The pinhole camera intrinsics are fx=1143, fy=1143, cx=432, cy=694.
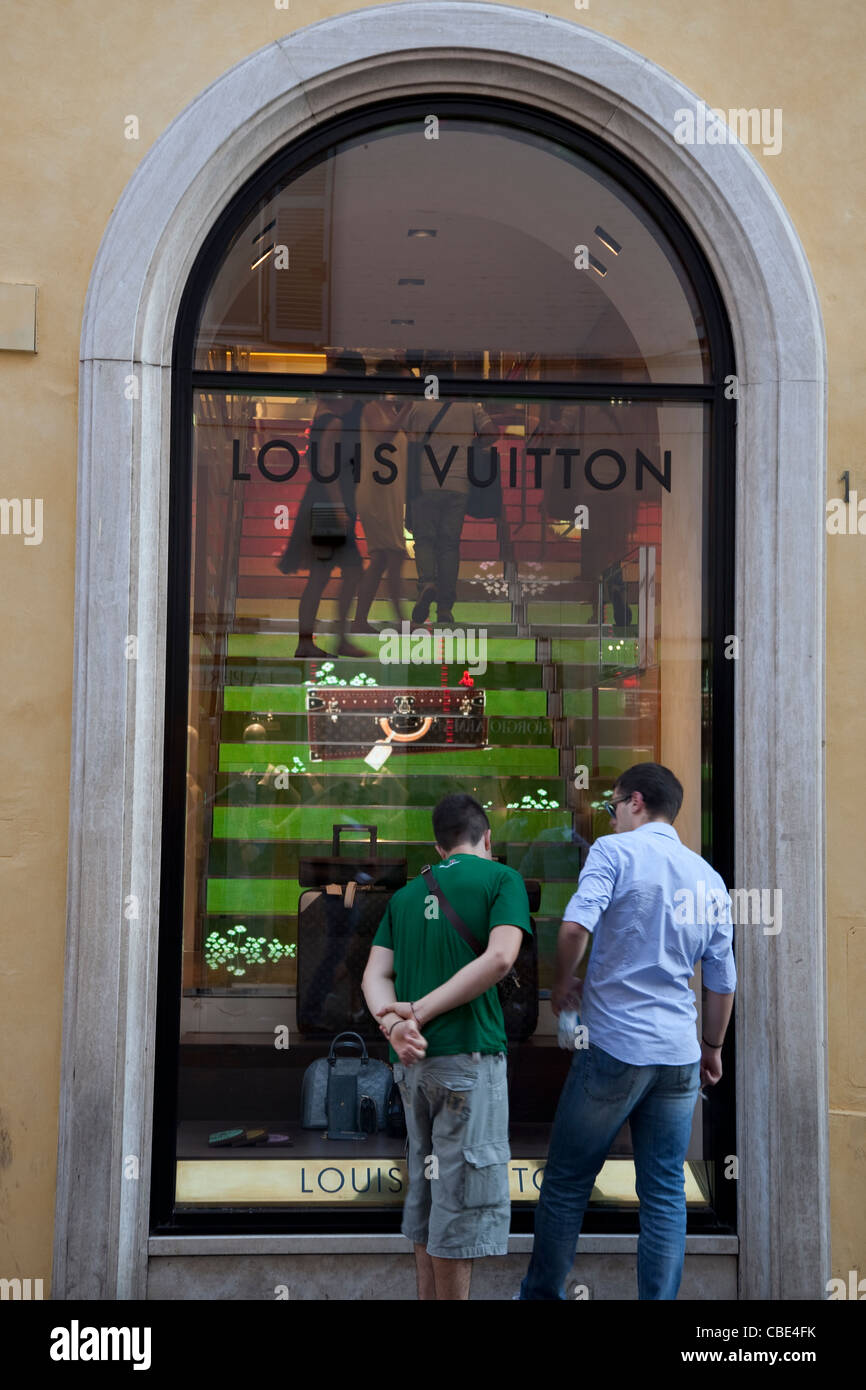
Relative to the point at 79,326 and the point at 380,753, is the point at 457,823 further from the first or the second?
the point at 79,326

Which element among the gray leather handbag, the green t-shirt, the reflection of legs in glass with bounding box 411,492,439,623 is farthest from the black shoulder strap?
the reflection of legs in glass with bounding box 411,492,439,623

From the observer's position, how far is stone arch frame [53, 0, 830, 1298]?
412 cm

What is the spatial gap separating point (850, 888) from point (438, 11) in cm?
369

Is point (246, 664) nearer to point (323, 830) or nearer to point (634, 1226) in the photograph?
point (323, 830)

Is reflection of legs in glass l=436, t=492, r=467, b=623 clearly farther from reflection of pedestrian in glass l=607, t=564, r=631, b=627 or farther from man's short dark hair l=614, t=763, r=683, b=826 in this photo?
man's short dark hair l=614, t=763, r=683, b=826

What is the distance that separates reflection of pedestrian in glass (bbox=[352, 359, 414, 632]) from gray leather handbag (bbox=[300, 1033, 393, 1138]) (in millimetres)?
1846

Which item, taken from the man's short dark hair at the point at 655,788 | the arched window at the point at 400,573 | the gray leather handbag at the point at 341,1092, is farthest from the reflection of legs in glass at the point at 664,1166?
the gray leather handbag at the point at 341,1092

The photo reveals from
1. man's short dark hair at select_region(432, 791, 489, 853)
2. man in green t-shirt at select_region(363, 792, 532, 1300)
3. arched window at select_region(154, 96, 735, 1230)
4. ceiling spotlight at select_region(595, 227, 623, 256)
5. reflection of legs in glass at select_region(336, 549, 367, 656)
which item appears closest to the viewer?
man in green t-shirt at select_region(363, 792, 532, 1300)

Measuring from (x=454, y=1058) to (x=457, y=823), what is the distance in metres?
0.74

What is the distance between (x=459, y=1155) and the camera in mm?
3535

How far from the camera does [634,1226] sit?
4.29m

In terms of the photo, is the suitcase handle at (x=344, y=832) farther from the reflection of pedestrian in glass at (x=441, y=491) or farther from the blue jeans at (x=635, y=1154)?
the blue jeans at (x=635, y=1154)

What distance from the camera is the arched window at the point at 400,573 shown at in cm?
446
